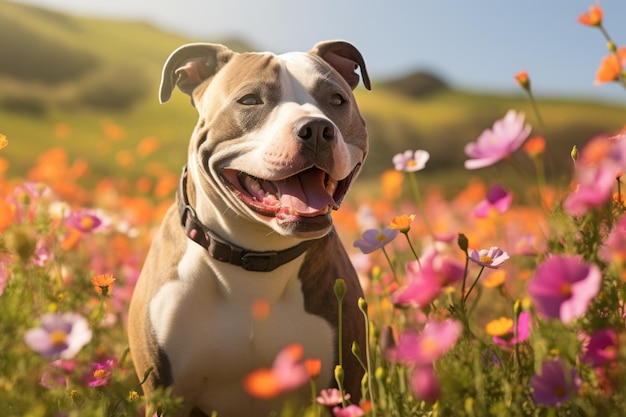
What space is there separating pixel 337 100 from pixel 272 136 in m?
0.44

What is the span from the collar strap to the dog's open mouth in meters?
0.24

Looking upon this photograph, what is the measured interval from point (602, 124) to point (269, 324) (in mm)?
14805

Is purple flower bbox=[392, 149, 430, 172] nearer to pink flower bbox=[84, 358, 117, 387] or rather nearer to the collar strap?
the collar strap

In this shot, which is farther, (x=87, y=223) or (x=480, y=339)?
(x=87, y=223)

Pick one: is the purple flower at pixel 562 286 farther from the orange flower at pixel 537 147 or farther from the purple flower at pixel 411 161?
the purple flower at pixel 411 161

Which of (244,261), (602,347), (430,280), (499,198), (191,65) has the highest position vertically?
(430,280)

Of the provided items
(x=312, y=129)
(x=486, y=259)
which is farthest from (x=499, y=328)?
(x=312, y=129)

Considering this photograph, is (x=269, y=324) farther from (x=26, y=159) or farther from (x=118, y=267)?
(x=26, y=159)

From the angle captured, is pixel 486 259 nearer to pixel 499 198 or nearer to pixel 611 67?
pixel 499 198

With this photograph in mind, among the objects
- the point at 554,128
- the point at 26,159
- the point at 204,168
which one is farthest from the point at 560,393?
the point at 554,128

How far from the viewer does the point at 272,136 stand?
2869 mm

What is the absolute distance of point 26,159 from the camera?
11.7 m

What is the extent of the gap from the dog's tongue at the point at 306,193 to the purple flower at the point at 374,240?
0.18 meters

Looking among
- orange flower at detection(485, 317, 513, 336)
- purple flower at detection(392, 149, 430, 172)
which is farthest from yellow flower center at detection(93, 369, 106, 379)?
purple flower at detection(392, 149, 430, 172)
